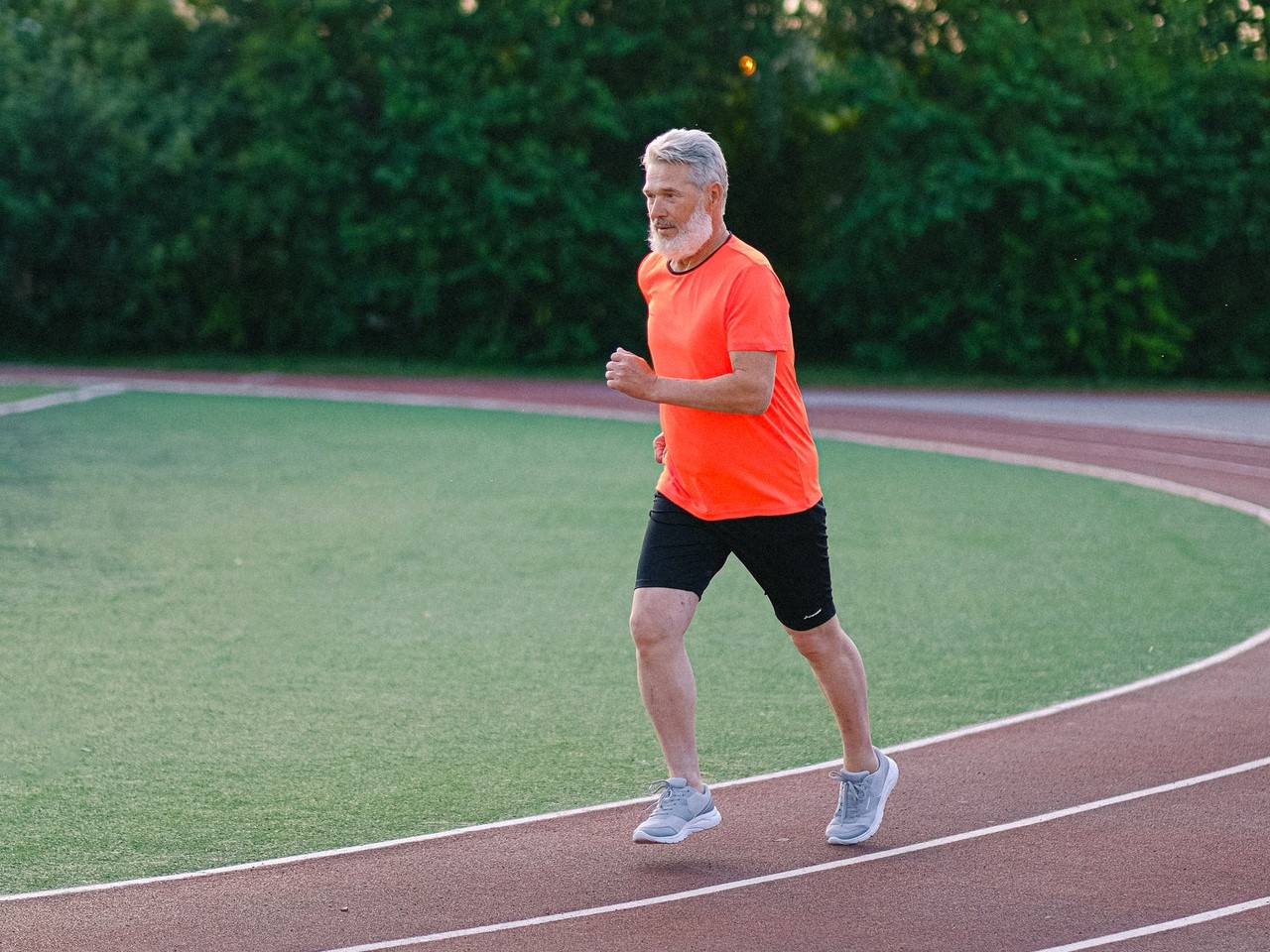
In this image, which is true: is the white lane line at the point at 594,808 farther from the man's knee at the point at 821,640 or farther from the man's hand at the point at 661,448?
the man's hand at the point at 661,448

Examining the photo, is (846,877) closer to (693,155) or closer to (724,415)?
(724,415)

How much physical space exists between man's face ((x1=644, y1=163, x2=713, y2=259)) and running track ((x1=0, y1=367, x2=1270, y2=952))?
183 cm

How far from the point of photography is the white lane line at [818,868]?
423cm

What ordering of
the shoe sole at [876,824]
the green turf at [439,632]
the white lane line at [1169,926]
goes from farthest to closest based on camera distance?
1. the green turf at [439,632]
2. the shoe sole at [876,824]
3. the white lane line at [1169,926]

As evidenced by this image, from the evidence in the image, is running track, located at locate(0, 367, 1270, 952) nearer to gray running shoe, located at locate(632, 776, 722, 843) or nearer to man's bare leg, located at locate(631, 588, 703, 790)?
gray running shoe, located at locate(632, 776, 722, 843)

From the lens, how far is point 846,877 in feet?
15.4

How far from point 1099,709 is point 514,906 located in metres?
3.25

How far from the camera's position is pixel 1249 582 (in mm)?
9773

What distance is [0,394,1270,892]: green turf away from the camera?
18.3ft

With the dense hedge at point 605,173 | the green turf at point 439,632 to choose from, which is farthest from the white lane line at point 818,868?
the dense hedge at point 605,173

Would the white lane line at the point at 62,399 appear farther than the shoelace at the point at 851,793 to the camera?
Yes

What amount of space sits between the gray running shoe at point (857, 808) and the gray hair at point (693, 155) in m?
1.81

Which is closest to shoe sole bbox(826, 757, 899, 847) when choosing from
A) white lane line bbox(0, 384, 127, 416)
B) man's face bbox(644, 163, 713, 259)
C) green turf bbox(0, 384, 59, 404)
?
man's face bbox(644, 163, 713, 259)

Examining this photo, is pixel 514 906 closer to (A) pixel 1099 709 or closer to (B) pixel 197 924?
(B) pixel 197 924
